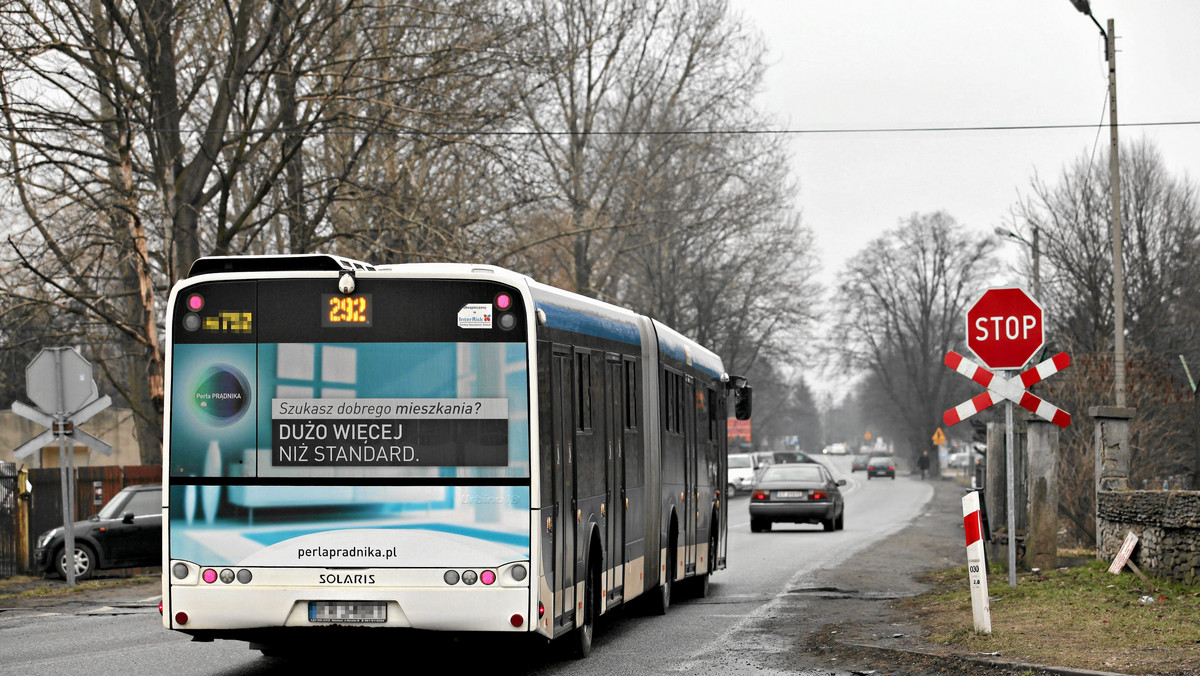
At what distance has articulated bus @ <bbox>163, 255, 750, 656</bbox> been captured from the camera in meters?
9.16

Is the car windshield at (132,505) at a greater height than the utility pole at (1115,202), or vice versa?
the utility pole at (1115,202)

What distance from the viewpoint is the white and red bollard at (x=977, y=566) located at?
11148 millimetres

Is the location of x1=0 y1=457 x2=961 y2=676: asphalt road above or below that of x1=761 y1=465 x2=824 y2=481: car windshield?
below

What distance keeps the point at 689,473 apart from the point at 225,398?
7536 mm

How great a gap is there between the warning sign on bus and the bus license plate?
2.79 ft

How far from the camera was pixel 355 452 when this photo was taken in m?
9.20

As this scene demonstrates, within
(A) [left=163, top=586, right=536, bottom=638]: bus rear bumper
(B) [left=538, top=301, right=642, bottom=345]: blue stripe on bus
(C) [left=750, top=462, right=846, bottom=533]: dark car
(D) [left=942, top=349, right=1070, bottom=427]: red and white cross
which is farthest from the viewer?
(C) [left=750, top=462, right=846, bottom=533]: dark car

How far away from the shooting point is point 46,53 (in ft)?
75.6

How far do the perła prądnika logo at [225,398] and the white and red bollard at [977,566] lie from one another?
531 cm

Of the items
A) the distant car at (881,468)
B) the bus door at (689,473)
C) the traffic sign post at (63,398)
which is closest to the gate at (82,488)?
the traffic sign post at (63,398)

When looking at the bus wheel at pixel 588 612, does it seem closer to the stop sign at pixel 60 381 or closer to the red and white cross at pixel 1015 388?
the red and white cross at pixel 1015 388

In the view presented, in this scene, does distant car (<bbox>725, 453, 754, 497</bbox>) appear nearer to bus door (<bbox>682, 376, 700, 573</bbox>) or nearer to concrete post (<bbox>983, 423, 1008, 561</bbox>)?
concrete post (<bbox>983, 423, 1008, 561</bbox>)

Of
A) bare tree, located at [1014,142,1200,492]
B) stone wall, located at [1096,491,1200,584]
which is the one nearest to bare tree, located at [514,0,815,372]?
bare tree, located at [1014,142,1200,492]

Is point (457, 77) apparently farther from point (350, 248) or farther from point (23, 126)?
point (23, 126)
